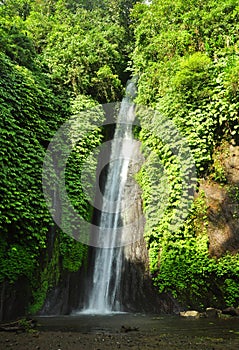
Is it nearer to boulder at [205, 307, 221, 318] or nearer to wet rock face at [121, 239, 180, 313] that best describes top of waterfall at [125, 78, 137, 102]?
wet rock face at [121, 239, 180, 313]

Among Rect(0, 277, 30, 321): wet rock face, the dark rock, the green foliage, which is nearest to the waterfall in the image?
the green foliage

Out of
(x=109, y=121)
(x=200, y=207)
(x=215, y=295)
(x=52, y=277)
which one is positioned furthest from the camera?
(x=109, y=121)

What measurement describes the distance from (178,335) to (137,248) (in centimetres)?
505

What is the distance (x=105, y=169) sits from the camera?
1298 centimetres

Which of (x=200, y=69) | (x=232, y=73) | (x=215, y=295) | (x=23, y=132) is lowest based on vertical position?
(x=215, y=295)

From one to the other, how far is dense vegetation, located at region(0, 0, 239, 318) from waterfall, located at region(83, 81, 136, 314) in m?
0.84

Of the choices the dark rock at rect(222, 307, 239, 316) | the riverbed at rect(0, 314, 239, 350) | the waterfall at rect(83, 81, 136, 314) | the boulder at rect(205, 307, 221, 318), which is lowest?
the riverbed at rect(0, 314, 239, 350)

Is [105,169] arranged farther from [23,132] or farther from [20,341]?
[20,341]

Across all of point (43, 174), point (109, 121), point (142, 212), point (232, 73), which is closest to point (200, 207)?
point (142, 212)

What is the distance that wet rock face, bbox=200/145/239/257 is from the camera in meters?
8.15

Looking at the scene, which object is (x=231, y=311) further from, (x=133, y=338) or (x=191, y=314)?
(x=133, y=338)

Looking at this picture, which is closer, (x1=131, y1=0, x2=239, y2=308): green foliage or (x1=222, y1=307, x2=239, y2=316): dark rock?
(x1=222, y1=307, x2=239, y2=316): dark rock

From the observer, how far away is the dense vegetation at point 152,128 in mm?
8438

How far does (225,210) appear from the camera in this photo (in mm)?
8469
